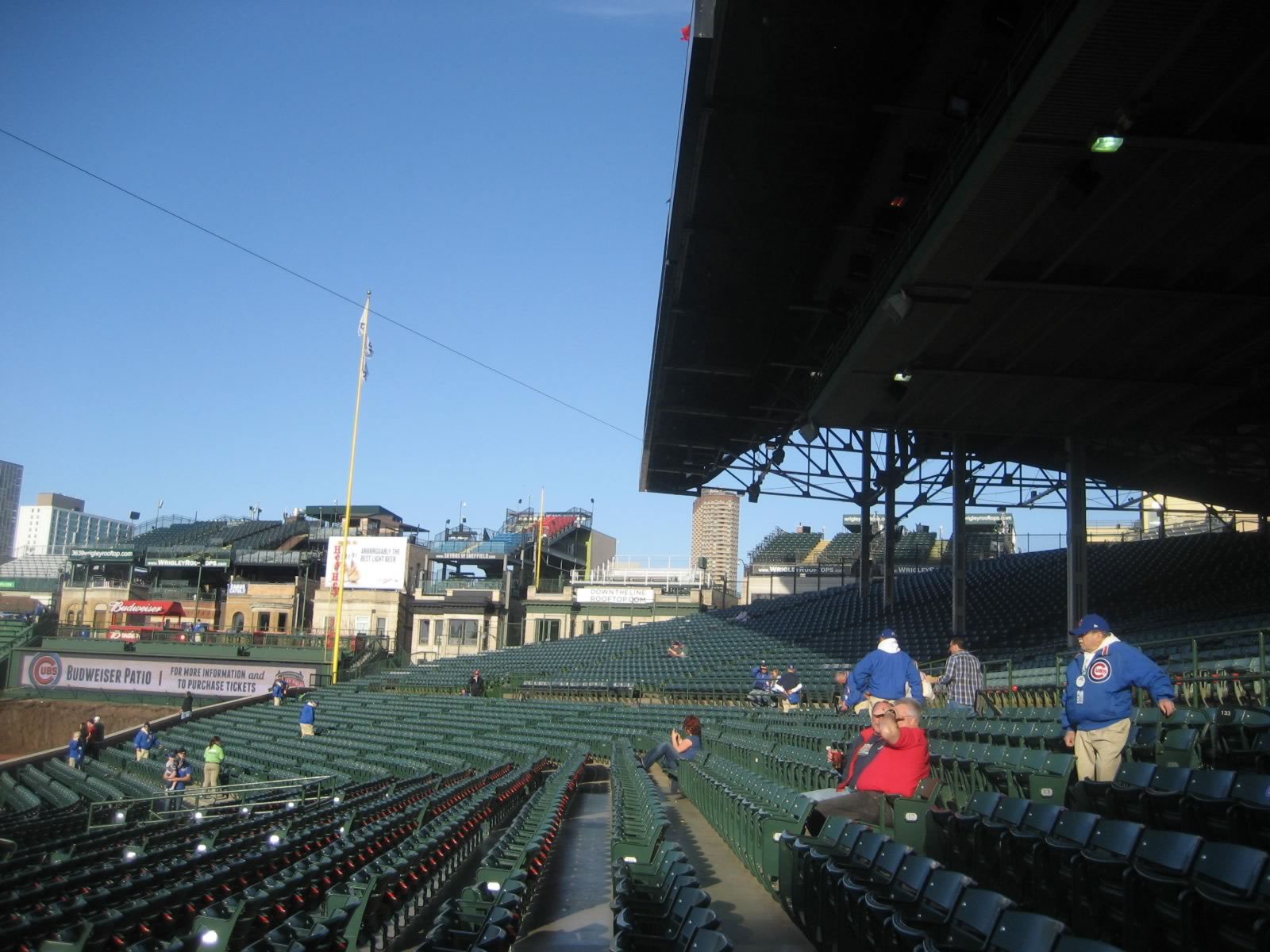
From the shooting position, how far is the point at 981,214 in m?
12.0

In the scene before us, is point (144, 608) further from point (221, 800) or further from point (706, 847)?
point (706, 847)

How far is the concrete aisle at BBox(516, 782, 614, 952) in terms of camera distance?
6.29 meters

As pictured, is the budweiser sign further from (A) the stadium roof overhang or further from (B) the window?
(A) the stadium roof overhang

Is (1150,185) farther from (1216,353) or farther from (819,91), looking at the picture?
(1216,353)

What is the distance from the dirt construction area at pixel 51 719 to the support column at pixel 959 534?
87.4 feet

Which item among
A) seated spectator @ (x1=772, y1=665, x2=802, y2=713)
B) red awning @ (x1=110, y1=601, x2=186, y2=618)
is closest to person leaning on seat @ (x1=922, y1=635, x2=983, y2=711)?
seated spectator @ (x1=772, y1=665, x2=802, y2=713)

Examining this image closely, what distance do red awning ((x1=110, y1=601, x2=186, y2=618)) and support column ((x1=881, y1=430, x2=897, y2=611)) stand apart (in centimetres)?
3040

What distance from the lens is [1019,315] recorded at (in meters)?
15.0

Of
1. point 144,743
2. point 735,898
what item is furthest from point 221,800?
point 735,898

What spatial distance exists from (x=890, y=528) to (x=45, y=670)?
30.7 meters

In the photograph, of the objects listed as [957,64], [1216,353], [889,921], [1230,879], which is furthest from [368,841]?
[1216,353]

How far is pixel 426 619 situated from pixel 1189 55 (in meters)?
39.0

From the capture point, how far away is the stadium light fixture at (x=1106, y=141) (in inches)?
404

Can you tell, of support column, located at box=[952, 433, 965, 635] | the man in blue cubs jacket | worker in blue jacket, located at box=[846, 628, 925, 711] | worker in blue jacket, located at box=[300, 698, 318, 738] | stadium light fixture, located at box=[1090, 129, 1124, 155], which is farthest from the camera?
support column, located at box=[952, 433, 965, 635]
